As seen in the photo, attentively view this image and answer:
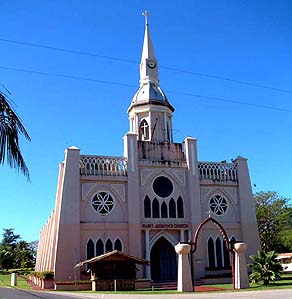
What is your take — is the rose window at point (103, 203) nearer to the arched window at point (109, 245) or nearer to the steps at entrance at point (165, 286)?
the arched window at point (109, 245)

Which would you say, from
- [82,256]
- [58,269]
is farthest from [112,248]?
[58,269]

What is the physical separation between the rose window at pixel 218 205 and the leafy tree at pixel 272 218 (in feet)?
55.2

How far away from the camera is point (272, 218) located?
5494 cm

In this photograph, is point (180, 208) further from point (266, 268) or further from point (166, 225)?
point (266, 268)

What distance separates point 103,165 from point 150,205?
5.34m

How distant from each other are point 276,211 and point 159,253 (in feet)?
74.8

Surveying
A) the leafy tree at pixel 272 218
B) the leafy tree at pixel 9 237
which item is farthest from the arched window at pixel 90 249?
the leafy tree at pixel 9 237

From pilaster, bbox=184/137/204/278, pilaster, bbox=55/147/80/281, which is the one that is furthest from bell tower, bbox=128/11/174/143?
pilaster, bbox=55/147/80/281

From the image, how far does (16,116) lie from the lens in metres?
5.83

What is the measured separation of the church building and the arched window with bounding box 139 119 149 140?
0.10 metres

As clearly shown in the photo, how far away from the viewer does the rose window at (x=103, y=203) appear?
119 feet

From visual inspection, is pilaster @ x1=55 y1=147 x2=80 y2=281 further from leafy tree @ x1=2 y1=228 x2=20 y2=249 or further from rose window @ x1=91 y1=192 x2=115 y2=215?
leafy tree @ x1=2 y1=228 x2=20 y2=249

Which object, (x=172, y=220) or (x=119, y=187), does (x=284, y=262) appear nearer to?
(x=172, y=220)

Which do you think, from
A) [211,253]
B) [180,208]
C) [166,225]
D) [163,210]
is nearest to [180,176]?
[180,208]
